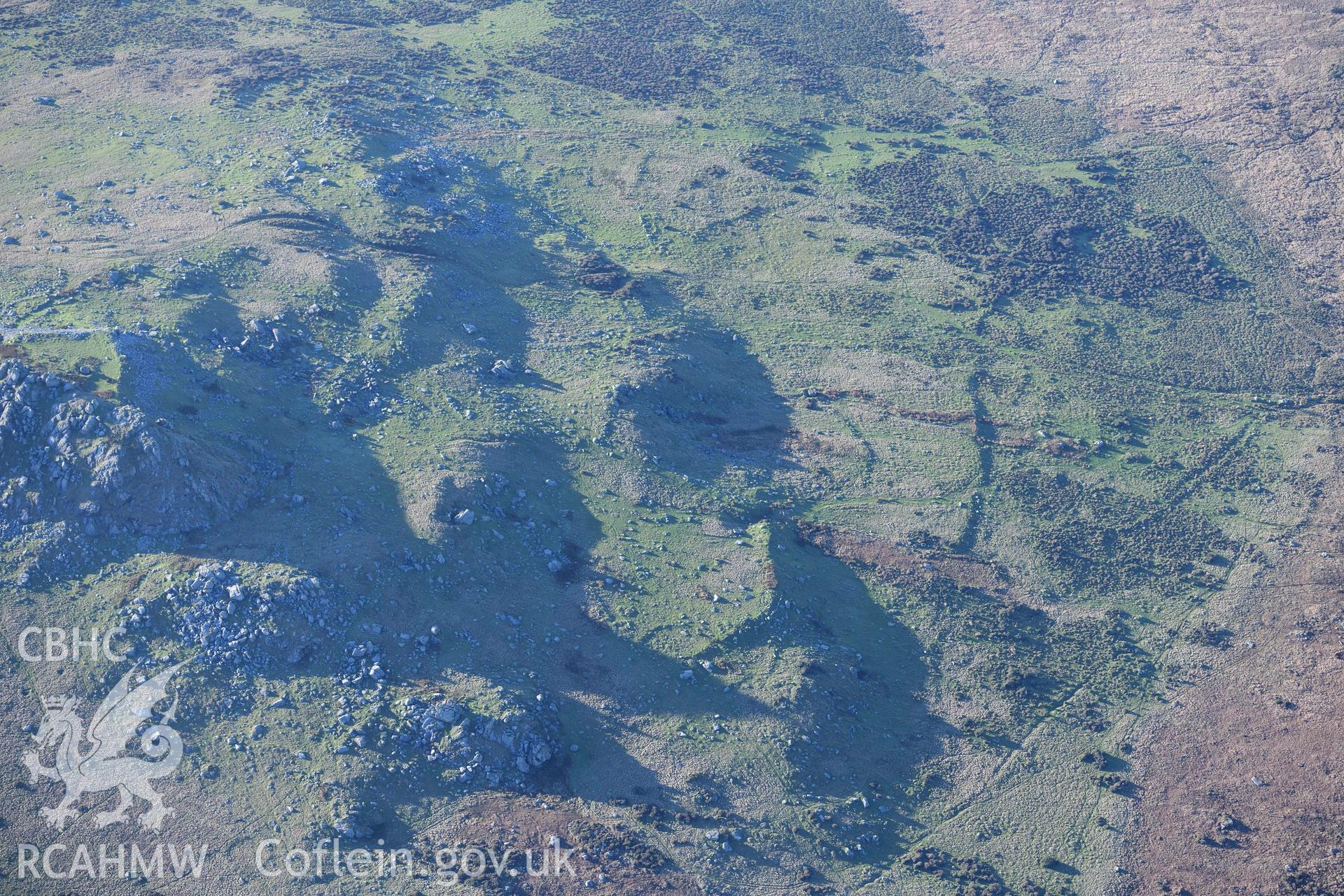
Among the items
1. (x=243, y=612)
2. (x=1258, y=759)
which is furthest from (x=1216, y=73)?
(x=243, y=612)

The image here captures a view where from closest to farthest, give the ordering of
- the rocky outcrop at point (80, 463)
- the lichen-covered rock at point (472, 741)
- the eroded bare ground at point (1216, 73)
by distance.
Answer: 1. the lichen-covered rock at point (472, 741)
2. the rocky outcrop at point (80, 463)
3. the eroded bare ground at point (1216, 73)

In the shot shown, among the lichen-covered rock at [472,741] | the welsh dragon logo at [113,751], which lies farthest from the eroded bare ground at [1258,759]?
the welsh dragon logo at [113,751]

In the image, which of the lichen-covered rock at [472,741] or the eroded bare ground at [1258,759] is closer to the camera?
the lichen-covered rock at [472,741]

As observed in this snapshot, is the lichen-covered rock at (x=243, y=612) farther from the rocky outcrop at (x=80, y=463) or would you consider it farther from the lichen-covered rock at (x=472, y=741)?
the lichen-covered rock at (x=472, y=741)

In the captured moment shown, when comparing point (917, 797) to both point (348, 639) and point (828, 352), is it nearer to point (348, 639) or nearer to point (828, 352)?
point (348, 639)

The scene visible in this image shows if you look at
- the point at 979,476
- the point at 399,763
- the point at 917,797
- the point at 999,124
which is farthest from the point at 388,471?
the point at 999,124

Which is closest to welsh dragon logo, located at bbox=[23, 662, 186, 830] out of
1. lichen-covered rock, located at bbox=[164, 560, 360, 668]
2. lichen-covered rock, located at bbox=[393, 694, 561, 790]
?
lichen-covered rock, located at bbox=[164, 560, 360, 668]

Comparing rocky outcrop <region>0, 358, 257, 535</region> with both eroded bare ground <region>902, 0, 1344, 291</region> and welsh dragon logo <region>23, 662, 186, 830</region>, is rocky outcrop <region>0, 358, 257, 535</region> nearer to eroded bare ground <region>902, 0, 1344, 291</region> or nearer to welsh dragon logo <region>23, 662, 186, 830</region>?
welsh dragon logo <region>23, 662, 186, 830</region>
